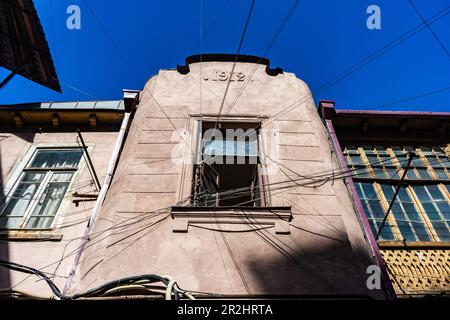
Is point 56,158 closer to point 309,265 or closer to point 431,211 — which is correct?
point 309,265

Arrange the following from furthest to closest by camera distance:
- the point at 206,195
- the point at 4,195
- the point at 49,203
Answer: the point at 4,195 → the point at 49,203 → the point at 206,195

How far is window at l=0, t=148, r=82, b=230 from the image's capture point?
7066mm

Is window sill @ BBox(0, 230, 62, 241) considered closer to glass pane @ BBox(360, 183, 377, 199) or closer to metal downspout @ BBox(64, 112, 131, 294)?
metal downspout @ BBox(64, 112, 131, 294)

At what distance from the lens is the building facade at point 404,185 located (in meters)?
6.42

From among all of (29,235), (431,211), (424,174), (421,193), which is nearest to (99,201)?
(29,235)

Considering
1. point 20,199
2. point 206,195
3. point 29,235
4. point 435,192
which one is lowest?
point 29,235

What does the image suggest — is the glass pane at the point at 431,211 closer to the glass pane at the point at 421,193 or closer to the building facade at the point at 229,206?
the glass pane at the point at 421,193

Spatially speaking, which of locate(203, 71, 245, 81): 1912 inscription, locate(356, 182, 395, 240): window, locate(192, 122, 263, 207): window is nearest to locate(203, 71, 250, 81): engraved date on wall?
locate(203, 71, 245, 81): 1912 inscription

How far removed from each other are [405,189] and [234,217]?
4.91m

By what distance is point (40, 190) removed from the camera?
25.3ft

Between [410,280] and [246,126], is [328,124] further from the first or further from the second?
[410,280]

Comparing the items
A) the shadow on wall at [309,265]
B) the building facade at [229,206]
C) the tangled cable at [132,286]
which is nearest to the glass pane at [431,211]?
the building facade at [229,206]

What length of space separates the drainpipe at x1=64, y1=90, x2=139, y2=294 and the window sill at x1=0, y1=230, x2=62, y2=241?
3.09 feet

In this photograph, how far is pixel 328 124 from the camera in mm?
8836
